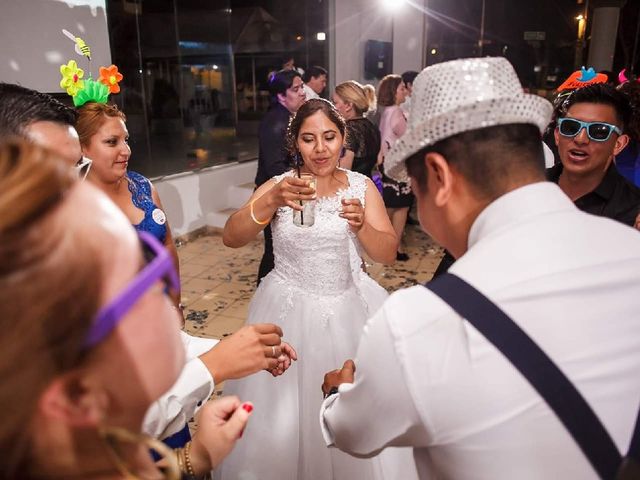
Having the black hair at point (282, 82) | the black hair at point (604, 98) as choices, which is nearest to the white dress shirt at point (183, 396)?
the black hair at point (604, 98)

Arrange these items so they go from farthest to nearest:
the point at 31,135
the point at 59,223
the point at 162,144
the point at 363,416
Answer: the point at 162,144, the point at 31,135, the point at 363,416, the point at 59,223

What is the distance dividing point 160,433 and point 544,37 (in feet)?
34.2

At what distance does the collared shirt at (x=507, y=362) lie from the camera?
0.81m

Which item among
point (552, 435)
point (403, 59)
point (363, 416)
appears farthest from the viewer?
point (403, 59)

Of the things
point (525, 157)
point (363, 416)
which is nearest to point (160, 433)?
point (363, 416)

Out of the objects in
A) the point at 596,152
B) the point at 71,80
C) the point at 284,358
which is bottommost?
the point at 284,358

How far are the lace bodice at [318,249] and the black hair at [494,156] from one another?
1339mm

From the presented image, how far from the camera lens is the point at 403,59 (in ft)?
30.7

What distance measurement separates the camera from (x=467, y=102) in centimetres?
96

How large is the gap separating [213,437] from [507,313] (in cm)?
65

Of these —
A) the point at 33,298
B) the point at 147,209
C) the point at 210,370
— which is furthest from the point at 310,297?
the point at 33,298

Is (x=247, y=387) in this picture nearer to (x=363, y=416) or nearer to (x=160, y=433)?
(x=160, y=433)

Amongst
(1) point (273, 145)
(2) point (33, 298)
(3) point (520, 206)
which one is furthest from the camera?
(1) point (273, 145)

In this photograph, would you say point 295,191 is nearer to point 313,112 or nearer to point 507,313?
point 313,112
